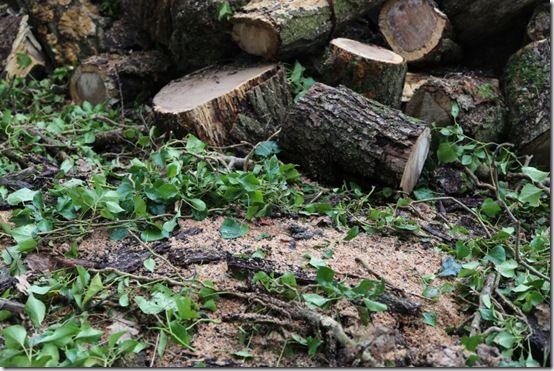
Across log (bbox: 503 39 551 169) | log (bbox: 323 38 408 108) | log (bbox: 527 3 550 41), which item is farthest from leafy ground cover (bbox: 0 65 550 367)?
log (bbox: 527 3 550 41)

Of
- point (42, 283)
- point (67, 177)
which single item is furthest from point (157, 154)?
point (42, 283)

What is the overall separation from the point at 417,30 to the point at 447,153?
35.4 inches

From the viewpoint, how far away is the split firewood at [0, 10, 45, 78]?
4.57 m

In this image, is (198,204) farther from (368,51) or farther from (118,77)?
(118,77)

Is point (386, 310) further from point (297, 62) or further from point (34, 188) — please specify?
point (297, 62)

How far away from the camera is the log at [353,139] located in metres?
3.20

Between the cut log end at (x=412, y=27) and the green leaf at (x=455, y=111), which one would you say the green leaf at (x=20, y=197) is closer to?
the green leaf at (x=455, y=111)

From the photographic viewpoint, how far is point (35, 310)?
7.16ft

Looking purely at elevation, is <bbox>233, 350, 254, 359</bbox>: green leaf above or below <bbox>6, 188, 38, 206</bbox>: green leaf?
below

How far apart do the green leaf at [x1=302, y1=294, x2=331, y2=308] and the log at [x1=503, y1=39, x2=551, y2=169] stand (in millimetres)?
1854

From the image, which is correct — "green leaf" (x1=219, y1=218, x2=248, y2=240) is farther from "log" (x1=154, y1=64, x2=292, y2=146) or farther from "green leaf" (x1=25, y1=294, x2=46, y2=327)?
"log" (x1=154, y1=64, x2=292, y2=146)

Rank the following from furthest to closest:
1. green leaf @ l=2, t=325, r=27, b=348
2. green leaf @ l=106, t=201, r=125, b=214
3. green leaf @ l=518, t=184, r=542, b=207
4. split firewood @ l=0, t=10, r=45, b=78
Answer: split firewood @ l=0, t=10, r=45, b=78, green leaf @ l=518, t=184, r=542, b=207, green leaf @ l=106, t=201, r=125, b=214, green leaf @ l=2, t=325, r=27, b=348

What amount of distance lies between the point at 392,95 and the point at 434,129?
29 cm

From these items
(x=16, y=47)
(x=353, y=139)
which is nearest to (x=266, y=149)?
(x=353, y=139)
